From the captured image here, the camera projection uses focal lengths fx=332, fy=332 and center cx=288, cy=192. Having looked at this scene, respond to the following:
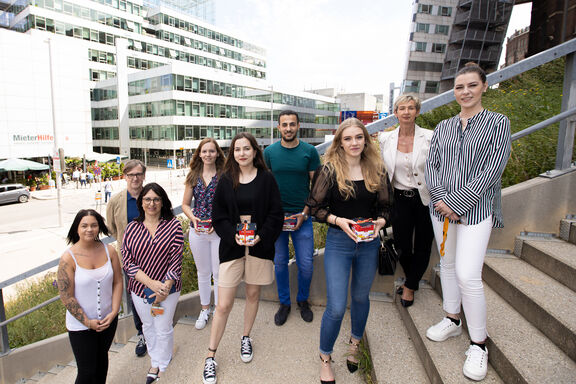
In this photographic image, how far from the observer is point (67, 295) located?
2.71 m

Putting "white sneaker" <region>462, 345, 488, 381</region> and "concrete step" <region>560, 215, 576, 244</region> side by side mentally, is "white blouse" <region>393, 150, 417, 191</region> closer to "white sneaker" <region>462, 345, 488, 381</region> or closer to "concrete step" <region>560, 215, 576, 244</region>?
"white sneaker" <region>462, 345, 488, 381</region>

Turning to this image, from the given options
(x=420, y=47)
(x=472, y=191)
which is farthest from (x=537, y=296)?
(x=420, y=47)

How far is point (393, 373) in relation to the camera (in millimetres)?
2424

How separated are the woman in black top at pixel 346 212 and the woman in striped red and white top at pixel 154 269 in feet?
4.48

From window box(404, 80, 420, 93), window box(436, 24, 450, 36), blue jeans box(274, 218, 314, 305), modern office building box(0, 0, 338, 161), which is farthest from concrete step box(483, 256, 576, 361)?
window box(436, 24, 450, 36)

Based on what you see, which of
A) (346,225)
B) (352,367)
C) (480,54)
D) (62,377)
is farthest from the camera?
(480,54)

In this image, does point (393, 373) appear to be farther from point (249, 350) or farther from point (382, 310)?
point (249, 350)

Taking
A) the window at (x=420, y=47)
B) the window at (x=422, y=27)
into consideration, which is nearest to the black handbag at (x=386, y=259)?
the window at (x=420, y=47)

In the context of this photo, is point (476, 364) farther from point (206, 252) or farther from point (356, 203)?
point (206, 252)

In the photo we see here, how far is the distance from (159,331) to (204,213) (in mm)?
1128

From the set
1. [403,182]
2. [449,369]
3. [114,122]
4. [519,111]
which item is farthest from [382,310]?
[114,122]

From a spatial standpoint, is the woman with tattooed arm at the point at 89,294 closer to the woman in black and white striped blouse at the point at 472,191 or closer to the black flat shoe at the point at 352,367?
the black flat shoe at the point at 352,367

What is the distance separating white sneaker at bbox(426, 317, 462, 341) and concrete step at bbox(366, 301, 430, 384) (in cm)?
24

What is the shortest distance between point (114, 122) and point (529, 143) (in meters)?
55.0
